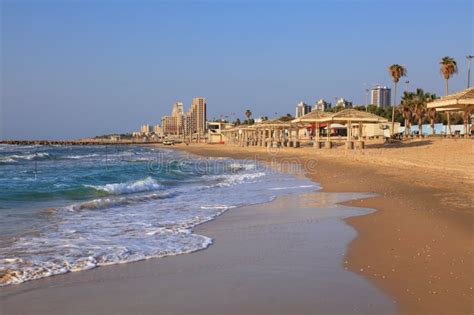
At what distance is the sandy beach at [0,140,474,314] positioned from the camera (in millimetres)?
4219

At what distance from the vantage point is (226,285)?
488 centimetres

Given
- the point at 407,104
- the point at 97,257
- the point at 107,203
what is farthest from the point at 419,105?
the point at 97,257

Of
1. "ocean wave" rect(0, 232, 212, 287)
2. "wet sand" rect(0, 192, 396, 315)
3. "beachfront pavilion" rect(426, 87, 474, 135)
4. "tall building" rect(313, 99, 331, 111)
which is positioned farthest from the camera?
"tall building" rect(313, 99, 331, 111)

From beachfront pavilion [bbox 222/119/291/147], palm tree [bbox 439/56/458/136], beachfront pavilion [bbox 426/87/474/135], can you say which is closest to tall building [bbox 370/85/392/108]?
beachfront pavilion [bbox 222/119/291/147]

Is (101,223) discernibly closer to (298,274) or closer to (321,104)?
(298,274)

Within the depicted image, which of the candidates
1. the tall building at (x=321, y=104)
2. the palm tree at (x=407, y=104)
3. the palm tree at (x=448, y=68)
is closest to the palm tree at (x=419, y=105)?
the palm tree at (x=407, y=104)

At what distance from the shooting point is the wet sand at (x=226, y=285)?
165 inches

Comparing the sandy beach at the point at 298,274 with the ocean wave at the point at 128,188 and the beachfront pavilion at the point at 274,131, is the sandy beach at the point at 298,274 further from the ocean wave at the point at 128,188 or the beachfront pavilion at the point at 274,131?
the beachfront pavilion at the point at 274,131

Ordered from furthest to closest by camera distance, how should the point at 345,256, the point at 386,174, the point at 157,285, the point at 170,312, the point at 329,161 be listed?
the point at 329,161, the point at 386,174, the point at 345,256, the point at 157,285, the point at 170,312

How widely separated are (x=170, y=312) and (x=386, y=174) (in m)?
15.5

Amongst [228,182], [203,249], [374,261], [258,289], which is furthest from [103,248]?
[228,182]

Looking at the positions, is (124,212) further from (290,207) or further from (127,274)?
(127,274)

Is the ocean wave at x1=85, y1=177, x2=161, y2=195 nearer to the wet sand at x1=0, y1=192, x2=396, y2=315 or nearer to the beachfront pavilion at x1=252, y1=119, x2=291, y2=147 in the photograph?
the wet sand at x1=0, y1=192, x2=396, y2=315

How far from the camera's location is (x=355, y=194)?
44.0ft
